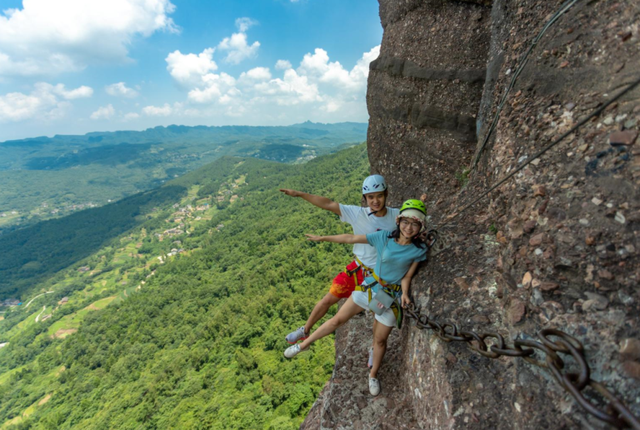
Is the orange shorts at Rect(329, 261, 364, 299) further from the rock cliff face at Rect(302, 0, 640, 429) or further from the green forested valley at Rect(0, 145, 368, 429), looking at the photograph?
the green forested valley at Rect(0, 145, 368, 429)

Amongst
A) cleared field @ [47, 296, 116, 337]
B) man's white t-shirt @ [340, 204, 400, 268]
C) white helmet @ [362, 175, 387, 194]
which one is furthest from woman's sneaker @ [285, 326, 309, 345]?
cleared field @ [47, 296, 116, 337]

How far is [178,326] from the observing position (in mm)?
61906

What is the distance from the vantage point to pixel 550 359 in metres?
1.99

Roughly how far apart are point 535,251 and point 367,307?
7.42ft

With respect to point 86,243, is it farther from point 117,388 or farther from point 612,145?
point 612,145

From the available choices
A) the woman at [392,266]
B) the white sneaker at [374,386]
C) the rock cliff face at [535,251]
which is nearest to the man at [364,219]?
the woman at [392,266]

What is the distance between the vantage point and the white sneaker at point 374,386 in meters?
4.70

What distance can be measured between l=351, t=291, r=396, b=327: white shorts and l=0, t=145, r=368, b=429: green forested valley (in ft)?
76.8

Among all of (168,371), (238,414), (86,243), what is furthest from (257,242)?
(86,243)

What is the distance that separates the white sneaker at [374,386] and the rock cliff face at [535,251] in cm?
15

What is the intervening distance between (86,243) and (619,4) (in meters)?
191

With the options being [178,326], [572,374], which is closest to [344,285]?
[572,374]

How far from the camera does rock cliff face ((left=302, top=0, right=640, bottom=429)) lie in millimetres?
2295

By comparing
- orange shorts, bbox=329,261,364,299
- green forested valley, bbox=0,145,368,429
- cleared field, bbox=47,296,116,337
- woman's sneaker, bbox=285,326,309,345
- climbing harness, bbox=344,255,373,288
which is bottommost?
cleared field, bbox=47,296,116,337
